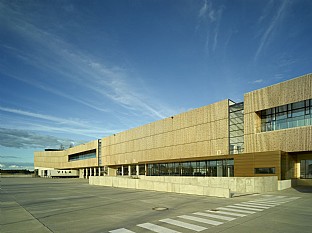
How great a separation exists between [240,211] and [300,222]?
3.11 meters

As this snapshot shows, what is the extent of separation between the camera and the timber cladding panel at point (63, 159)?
264 feet

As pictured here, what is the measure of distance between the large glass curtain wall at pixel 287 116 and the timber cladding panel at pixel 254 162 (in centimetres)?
338

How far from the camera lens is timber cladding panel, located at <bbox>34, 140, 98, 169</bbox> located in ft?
264

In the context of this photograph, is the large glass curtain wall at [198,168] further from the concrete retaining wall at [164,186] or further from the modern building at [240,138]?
the concrete retaining wall at [164,186]

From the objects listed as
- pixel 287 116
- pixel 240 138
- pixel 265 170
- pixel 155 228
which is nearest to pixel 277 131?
pixel 287 116

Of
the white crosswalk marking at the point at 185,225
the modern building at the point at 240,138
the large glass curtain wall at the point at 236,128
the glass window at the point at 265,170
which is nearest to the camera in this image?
the white crosswalk marking at the point at 185,225

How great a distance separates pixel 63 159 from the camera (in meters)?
102

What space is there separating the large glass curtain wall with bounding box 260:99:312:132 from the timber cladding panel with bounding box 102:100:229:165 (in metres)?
5.60

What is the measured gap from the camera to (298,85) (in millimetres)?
27812

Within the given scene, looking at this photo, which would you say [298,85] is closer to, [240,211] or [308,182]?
[308,182]

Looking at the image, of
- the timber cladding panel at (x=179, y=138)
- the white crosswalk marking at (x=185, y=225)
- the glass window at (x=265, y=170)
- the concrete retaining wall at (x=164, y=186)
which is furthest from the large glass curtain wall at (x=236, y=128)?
the white crosswalk marking at (x=185, y=225)

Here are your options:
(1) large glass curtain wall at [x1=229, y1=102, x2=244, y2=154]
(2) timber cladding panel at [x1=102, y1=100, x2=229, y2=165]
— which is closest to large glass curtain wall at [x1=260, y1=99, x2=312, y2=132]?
(1) large glass curtain wall at [x1=229, y1=102, x2=244, y2=154]

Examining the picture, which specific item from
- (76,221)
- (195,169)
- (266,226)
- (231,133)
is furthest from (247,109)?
(76,221)

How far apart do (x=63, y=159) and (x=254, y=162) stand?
86828 millimetres
